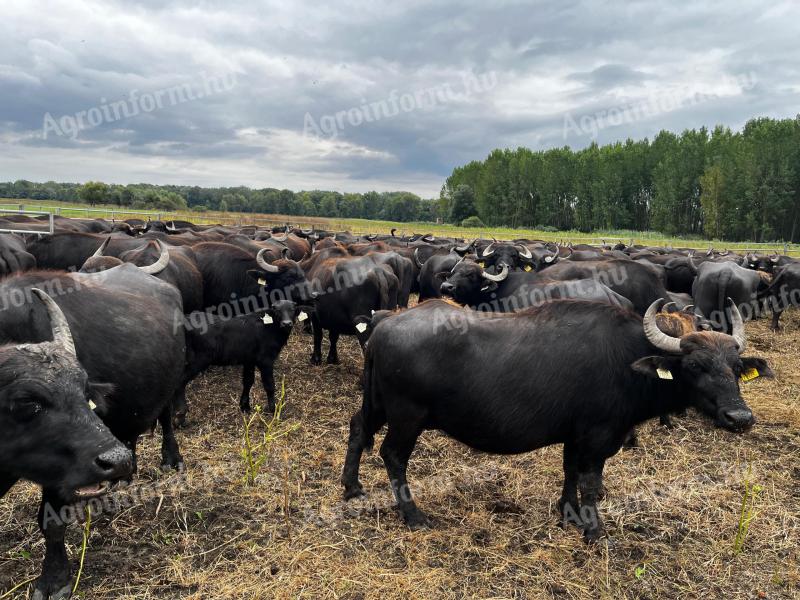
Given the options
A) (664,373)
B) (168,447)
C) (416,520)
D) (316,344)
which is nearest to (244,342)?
(168,447)

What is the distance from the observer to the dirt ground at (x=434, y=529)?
138 inches

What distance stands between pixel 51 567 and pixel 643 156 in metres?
76.2

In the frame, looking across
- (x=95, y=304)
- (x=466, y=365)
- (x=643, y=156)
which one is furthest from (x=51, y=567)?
(x=643, y=156)

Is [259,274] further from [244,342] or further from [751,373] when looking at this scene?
[751,373]

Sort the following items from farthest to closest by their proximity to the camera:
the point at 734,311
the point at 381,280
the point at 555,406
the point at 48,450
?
the point at 381,280 → the point at 734,311 → the point at 555,406 → the point at 48,450

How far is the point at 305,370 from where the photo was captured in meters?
8.67

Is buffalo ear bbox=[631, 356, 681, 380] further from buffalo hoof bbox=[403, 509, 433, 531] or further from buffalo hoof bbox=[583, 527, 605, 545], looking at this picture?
buffalo hoof bbox=[403, 509, 433, 531]

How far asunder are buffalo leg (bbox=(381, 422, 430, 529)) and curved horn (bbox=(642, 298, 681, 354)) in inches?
79.1

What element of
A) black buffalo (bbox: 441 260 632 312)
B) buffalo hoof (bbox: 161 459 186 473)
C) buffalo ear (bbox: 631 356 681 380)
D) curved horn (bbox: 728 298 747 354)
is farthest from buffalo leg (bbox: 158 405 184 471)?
black buffalo (bbox: 441 260 632 312)

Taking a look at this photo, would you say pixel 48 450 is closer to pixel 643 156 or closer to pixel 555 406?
pixel 555 406

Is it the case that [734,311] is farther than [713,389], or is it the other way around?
[734,311]

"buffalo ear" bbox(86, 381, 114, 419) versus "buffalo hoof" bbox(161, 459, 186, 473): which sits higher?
"buffalo ear" bbox(86, 381, 114, 419)

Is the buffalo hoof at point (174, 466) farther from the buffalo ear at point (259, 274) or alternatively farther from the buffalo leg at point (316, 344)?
the buffalo leg at point (316, 344)

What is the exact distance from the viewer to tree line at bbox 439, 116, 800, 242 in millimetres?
51031
